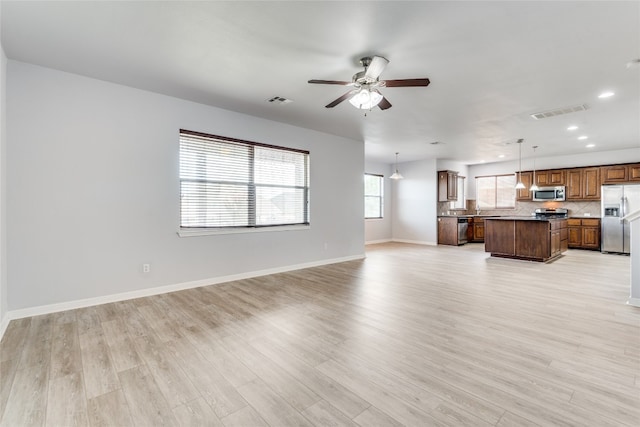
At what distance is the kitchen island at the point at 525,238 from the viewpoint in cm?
634

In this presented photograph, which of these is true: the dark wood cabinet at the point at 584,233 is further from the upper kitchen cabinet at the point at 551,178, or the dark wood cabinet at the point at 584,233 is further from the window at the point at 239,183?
the window at the point at 239,183

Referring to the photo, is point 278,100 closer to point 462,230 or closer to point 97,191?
point 97,191

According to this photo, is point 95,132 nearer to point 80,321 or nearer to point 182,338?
point 80,321

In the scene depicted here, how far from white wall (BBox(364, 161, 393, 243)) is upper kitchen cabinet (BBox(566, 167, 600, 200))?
514 cm

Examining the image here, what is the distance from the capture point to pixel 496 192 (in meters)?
10.2

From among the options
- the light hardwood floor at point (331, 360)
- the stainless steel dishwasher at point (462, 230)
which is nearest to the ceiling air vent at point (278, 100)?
the light hardwood floor at point (331, 360)

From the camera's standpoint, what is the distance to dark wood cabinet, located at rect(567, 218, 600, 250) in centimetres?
785

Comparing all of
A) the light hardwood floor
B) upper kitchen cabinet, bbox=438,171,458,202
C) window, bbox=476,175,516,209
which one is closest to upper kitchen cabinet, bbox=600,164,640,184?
window, bbox=476,175,516,209

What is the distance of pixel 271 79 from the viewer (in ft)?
11.7

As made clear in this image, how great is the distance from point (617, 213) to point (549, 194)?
1.61 metres

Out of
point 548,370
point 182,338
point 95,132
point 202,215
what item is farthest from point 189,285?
point 548,370

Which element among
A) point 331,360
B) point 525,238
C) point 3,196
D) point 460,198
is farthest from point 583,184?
point 3,196

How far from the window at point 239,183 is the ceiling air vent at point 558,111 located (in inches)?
161

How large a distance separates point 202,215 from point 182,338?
87.5 inches
